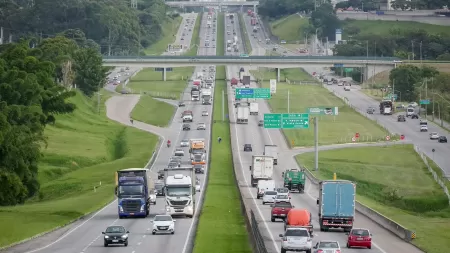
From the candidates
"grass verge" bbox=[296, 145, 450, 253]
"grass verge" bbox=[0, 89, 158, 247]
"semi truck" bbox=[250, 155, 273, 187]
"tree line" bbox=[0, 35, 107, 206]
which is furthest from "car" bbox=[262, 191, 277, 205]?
"tree line" bbox=[0, 35, 107, 206]

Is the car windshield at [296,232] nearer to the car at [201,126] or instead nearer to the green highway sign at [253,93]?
the green highway sign at [253,93]

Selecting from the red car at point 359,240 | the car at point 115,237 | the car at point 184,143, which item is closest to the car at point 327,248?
the red car at point 359,240

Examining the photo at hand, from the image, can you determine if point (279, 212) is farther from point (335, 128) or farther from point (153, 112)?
point (153, 112)

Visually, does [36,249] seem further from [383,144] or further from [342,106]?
[342,106]

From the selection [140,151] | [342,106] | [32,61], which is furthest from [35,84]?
[342,106]

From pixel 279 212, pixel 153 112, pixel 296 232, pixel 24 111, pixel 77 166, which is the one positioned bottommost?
pixel 77 166

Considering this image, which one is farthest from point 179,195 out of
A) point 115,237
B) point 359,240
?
point 359,240

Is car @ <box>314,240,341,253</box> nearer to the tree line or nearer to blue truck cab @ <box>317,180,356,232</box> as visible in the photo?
blue truck cab @ <box>317,180,356,232</box>
